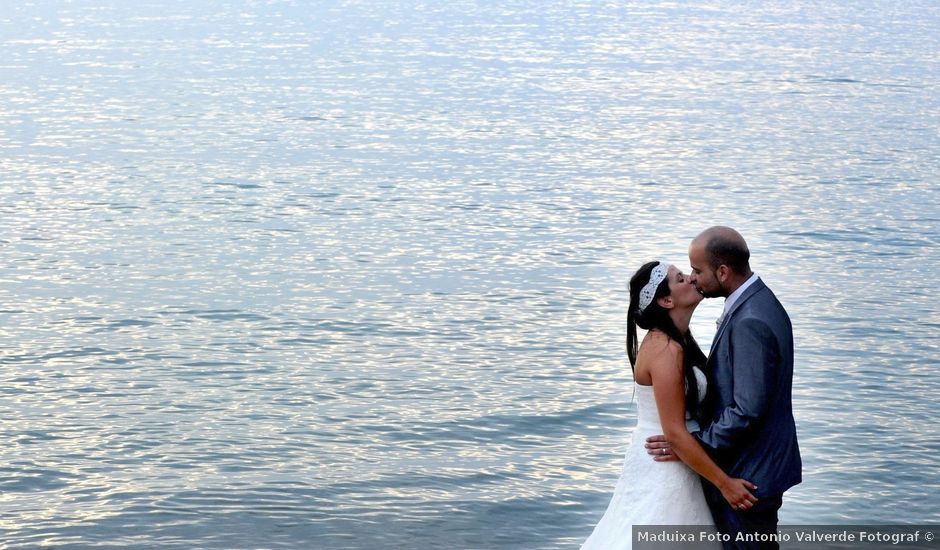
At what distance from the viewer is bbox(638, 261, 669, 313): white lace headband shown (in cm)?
607

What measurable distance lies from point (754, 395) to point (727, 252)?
59 centimetres

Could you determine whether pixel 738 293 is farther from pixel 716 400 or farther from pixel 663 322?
pixel 716 400

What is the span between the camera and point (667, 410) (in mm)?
6062

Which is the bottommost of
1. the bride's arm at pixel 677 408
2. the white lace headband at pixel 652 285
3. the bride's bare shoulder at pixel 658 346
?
the bride's arm at pixel 677 408

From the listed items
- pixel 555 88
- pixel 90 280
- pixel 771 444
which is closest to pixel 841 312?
pixel 90 280

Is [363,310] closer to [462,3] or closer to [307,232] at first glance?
[307,232]

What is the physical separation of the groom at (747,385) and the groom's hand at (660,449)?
18cm

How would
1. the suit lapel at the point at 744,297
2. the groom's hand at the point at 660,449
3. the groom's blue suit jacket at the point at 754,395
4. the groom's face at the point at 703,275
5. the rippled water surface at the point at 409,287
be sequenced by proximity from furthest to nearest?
1. the rippled water surface at the point at 409,287
2. the groom's hand at the point at 660,449
3. the groom's face at the point at 703,275
4. the suit lapel at the point at 744,297
5. the groom's blue suit jacket at the point at 754,395

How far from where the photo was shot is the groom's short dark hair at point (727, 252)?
5965 mm

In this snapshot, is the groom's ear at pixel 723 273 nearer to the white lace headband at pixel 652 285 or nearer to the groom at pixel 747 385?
the groom at pixel 747 385

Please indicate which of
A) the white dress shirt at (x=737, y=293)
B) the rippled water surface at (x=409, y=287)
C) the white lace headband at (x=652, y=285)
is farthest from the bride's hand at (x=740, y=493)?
the rippled water surface at (x=409, y=287)

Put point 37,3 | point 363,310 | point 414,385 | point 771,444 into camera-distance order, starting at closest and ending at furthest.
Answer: point 771,444 → point 414,385 → point 363,310 → point 37,3

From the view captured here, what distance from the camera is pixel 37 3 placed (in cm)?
6544

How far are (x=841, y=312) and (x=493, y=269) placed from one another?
13.6 ft
